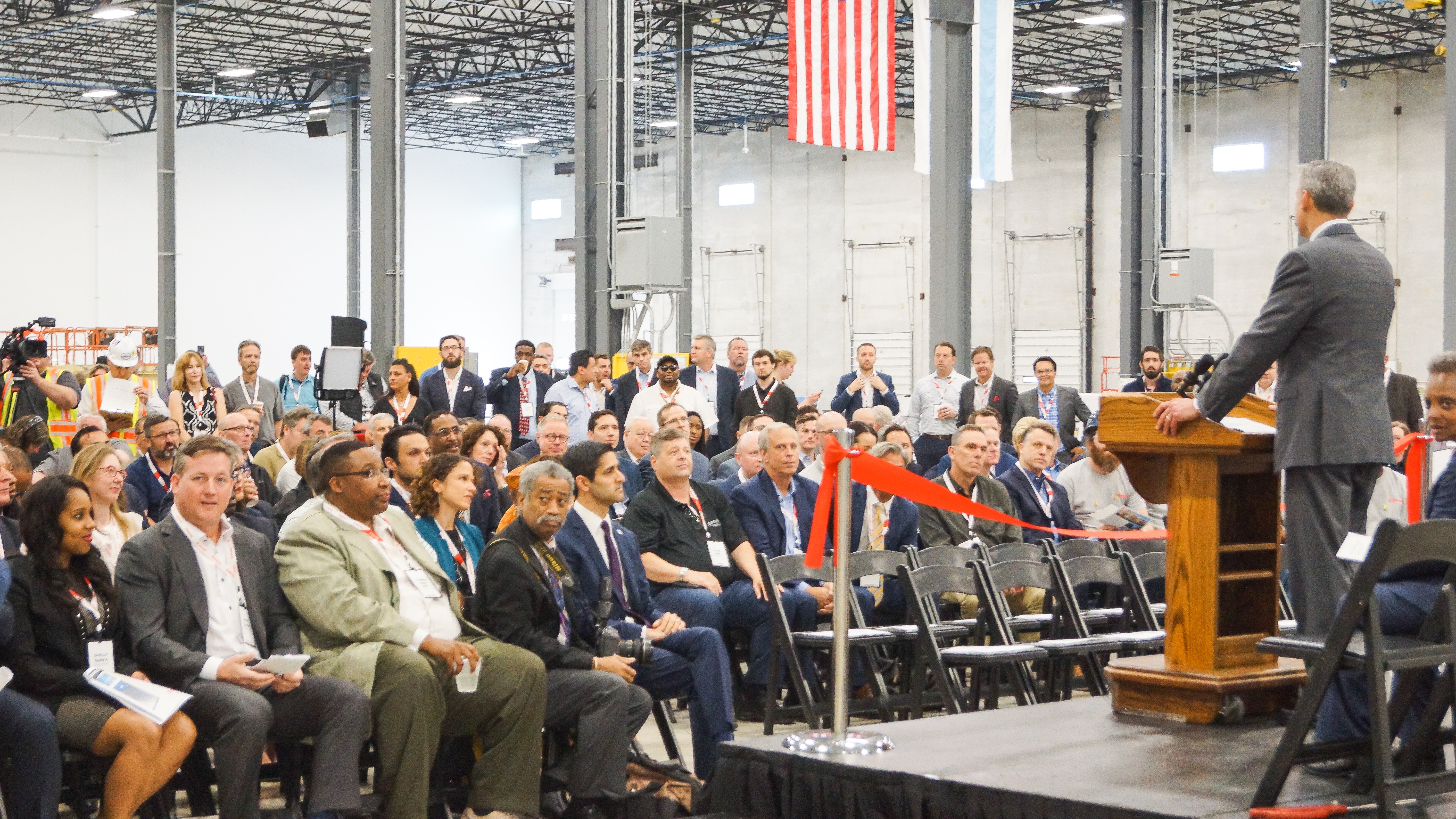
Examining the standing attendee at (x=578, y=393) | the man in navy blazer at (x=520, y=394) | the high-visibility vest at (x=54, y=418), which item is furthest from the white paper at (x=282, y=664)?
the man in navy blazer at (x=520, y=394)

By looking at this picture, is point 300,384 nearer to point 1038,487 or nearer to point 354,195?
point 1038,487

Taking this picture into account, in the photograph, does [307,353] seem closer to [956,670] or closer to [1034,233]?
[956,670]

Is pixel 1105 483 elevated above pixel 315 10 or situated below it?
below

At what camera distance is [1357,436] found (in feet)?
11.9

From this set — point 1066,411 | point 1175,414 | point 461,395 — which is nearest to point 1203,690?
point 1175,414

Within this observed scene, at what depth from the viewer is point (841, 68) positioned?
998cm

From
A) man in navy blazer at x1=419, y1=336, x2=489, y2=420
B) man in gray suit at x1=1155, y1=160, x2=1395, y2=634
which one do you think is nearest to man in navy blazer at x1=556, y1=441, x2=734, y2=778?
man in gray suit at x1=1155, y1=160, x2=1395, y2=634

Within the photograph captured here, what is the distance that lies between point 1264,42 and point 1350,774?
68.6ft

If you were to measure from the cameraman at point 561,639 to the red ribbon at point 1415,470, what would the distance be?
3103 mm

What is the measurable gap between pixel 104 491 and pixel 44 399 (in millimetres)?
4612

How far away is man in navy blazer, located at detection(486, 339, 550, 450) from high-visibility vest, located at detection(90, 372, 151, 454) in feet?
8.53

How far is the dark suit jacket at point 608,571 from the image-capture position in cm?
507

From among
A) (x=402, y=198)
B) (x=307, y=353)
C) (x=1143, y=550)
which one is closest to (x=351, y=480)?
(x=1143, y=550)

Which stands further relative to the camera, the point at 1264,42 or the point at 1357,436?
the point at 1264,42
